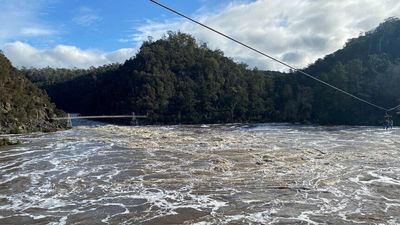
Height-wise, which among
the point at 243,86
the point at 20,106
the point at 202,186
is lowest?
the point at 202,186

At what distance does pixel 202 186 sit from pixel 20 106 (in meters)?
34.0

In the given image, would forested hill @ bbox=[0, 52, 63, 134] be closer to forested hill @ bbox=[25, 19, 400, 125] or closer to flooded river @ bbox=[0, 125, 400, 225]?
flooded river @ bbox=[0, 125, 400, 225]

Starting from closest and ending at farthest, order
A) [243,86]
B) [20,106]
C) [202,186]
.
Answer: [202,186]
[20,106]
[243,86]

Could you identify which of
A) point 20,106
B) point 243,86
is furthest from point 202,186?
point 243,86

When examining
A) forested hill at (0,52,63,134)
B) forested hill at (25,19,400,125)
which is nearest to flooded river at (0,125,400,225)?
forested hill at (0,52,63,134)

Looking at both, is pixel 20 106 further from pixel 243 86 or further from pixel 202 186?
pixel 243 86

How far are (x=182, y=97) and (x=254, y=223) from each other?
5801cm

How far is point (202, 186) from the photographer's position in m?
14.1

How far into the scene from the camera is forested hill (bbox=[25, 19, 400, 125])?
2301 inches

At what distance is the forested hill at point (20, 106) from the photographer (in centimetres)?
4059

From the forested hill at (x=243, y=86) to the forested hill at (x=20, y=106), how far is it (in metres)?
20.7

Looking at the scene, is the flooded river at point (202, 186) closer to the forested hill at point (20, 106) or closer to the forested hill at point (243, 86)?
the forested hill at point (20, 106)

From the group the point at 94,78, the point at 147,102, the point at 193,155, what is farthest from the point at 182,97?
the point at 193,155

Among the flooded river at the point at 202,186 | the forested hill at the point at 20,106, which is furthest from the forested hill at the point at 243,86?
the flooded river at the point at 202,186
